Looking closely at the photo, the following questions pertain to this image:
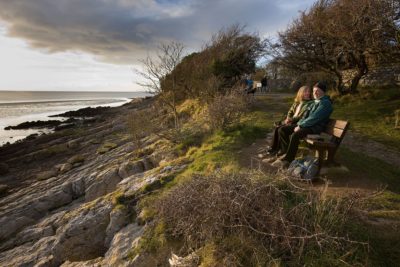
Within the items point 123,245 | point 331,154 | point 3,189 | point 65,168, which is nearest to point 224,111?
point 331,154

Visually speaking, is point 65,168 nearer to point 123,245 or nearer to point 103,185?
point 103,185

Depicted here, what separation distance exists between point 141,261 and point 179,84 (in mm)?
18613

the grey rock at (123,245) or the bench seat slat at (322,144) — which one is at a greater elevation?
the bench seat slat at (322,144)

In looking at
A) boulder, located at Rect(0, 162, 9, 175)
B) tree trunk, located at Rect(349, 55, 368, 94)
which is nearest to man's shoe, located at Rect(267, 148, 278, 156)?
tree trunk, located at Rect(349, 55, 368, 94)

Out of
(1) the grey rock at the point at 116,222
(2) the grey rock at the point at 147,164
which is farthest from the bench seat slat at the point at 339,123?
(2) the grey rock at the point at 147,164

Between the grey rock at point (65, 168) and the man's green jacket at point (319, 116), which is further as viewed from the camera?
the grey rock at point (65, 168)

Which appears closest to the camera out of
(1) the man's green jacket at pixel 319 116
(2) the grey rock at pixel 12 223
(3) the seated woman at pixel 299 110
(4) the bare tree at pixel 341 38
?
(1) the man's green jacket at pixel 319 116

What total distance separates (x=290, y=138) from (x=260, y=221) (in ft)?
11.3

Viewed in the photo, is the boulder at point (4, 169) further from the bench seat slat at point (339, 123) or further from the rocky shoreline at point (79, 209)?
the bench seat slat at point (339, 123)

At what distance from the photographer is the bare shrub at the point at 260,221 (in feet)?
11.2

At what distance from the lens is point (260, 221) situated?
368cm

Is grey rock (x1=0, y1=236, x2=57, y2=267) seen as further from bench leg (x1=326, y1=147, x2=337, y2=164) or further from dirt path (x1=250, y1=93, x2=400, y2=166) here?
dirt path (x1=250, y1=93, x2=400, y2=166)

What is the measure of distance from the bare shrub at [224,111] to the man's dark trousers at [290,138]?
12.0ft

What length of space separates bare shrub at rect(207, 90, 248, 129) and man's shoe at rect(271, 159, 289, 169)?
4011 mm
